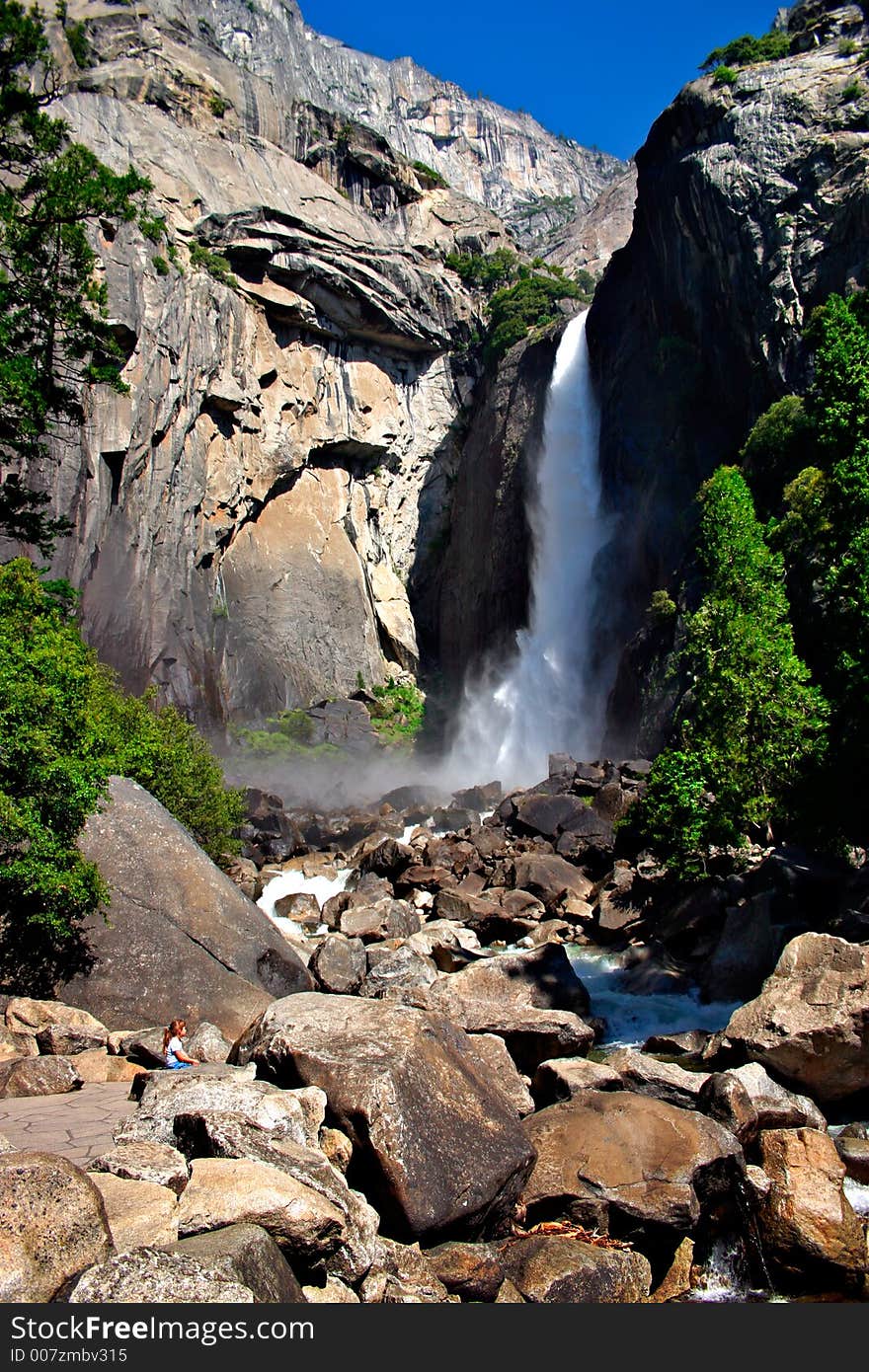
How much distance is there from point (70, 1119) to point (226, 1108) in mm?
1900

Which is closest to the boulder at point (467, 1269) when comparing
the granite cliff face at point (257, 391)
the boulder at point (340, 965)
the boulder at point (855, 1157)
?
→ the boulder at point (855, 1157)

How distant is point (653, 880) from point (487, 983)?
25.5 feet

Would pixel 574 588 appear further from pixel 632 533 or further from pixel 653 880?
pixel 653 880

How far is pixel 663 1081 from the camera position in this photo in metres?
8.54

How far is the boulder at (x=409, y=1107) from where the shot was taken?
19.1 feet

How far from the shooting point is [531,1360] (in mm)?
3910

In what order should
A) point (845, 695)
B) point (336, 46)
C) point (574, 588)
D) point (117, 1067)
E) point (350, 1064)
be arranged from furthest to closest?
1. point (336, 46)
2. point (574, 588)
3. point (845, 695)
4. point (117, 1067)
5. point (350, 1064)

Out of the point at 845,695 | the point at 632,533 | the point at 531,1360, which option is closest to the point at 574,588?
the point at 632,533

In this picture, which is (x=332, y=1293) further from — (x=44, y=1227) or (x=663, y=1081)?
(x=663, y=1081)

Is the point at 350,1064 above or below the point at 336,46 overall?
below

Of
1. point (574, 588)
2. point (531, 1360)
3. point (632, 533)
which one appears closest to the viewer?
point (531, 1360)

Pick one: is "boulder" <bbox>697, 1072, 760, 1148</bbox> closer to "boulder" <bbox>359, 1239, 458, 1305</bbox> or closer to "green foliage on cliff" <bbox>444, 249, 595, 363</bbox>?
"boulder" <bbox>359, 1239, 458, 1305</bbox>

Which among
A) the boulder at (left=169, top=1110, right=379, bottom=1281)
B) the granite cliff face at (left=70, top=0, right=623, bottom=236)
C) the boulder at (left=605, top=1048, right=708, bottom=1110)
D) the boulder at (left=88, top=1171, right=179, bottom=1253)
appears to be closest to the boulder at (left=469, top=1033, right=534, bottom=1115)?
the boulder at (left=605, top=1048, right=708, bottom=1110)

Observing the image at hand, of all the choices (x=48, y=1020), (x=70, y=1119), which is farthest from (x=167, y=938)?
(x=70, y=1119)
